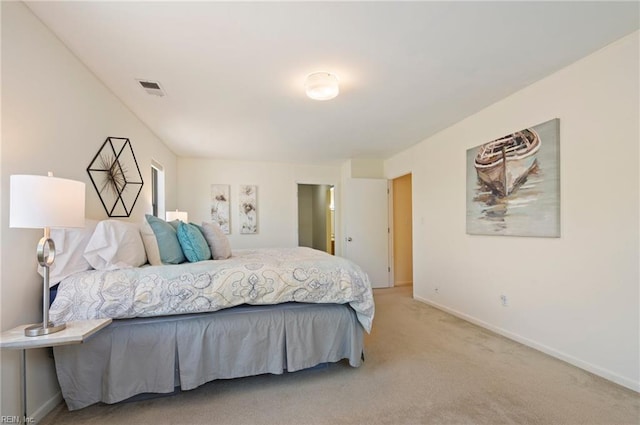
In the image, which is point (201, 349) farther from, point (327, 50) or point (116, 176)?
point (327, 50)

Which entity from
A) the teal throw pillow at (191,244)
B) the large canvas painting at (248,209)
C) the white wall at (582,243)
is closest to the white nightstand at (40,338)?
the teal throw pillow at (191,244)

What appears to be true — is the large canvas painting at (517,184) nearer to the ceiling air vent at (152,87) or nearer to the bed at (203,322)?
the bed at (203,322)

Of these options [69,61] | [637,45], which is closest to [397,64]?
[637,45]

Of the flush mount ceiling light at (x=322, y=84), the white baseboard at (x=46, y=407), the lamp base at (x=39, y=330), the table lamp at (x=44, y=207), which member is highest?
the flush mount ceiling light at (x=322, y=84)

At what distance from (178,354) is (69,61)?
7.11ft

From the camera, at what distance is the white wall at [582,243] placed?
1.97 m

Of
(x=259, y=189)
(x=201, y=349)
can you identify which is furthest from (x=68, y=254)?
(x=259, y=189)

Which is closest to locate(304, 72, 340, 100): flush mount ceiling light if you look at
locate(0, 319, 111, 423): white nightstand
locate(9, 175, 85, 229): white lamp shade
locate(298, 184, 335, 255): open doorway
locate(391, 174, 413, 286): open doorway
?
locate(9, 175, 85, 229): white lamp shade

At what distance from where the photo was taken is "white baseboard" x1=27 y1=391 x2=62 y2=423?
5.37 ft

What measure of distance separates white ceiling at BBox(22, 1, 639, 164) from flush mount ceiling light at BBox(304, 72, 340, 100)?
72mm

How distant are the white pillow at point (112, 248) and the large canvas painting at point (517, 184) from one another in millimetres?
3250

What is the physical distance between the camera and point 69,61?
2027 millimetres

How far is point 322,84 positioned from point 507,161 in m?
1.95

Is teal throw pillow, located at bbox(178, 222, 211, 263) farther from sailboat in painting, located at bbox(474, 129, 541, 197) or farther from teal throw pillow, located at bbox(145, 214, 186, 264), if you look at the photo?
sailboat in painting, located at bbox(474, 129, 541, 197)
